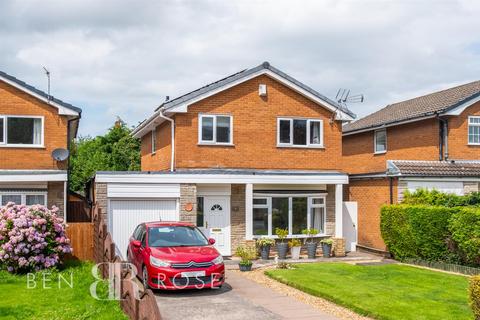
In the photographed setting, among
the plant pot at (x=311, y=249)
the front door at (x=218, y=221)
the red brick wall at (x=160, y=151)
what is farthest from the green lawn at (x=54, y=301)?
the plant pot at (x=311, y=249)

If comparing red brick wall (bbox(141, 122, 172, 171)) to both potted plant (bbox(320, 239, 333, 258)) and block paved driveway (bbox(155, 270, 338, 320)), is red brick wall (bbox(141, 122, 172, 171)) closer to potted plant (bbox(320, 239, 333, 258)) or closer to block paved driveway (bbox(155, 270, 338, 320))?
potted plant (bbox(320, 239, 333, 258))

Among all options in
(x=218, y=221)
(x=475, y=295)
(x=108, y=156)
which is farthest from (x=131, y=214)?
(x=108, y=156)

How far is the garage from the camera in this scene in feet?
63.5

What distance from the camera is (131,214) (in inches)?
773

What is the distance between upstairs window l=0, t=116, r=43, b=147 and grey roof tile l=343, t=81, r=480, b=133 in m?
15.9

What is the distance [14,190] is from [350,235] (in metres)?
13.3

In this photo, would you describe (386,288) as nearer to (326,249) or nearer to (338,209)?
(326,249)

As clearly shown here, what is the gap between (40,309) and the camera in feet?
37.8

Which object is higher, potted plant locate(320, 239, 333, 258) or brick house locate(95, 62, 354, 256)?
brick house locate(95, 62, 354, 256)

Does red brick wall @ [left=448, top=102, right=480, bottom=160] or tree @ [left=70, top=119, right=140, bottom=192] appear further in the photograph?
tree @ [left=70, top=119, right=140, bottom=192]

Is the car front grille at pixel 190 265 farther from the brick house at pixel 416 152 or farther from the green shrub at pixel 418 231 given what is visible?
the brick house at pixel 416 152

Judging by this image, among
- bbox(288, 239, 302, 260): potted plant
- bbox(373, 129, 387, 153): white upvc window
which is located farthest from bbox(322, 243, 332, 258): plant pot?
bbox(373, 129, 387, 153): white upvc window

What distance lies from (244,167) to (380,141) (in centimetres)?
987

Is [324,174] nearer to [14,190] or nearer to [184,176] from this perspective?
[184,176]
